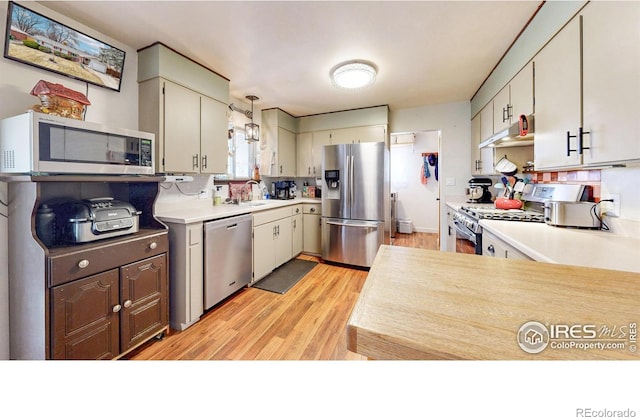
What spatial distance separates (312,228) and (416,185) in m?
3.29

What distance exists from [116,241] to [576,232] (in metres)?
2.77

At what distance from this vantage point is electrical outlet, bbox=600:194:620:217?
1388 millimetres

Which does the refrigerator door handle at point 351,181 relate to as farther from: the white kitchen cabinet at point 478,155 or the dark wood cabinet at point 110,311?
the dark wood cabinet at point 110,311

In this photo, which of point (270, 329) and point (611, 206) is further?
point (270, 329)

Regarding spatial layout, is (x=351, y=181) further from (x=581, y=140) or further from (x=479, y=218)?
(x=581, y=140)

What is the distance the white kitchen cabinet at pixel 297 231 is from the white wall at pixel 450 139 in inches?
83.9

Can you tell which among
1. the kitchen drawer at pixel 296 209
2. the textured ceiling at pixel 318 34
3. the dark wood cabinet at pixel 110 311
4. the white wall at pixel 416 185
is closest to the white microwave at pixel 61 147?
the dark wood cabinet at pixel 110 311

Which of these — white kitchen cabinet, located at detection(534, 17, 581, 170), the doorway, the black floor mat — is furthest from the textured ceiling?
the doorway

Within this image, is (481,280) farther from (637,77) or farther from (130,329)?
(130,329)

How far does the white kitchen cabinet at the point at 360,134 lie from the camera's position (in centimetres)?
353

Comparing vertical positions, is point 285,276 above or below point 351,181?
below

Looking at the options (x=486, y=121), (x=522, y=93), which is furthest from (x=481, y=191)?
(x=522, y=93)

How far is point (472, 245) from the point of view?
210 centimetres

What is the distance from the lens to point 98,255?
1.36 metres
